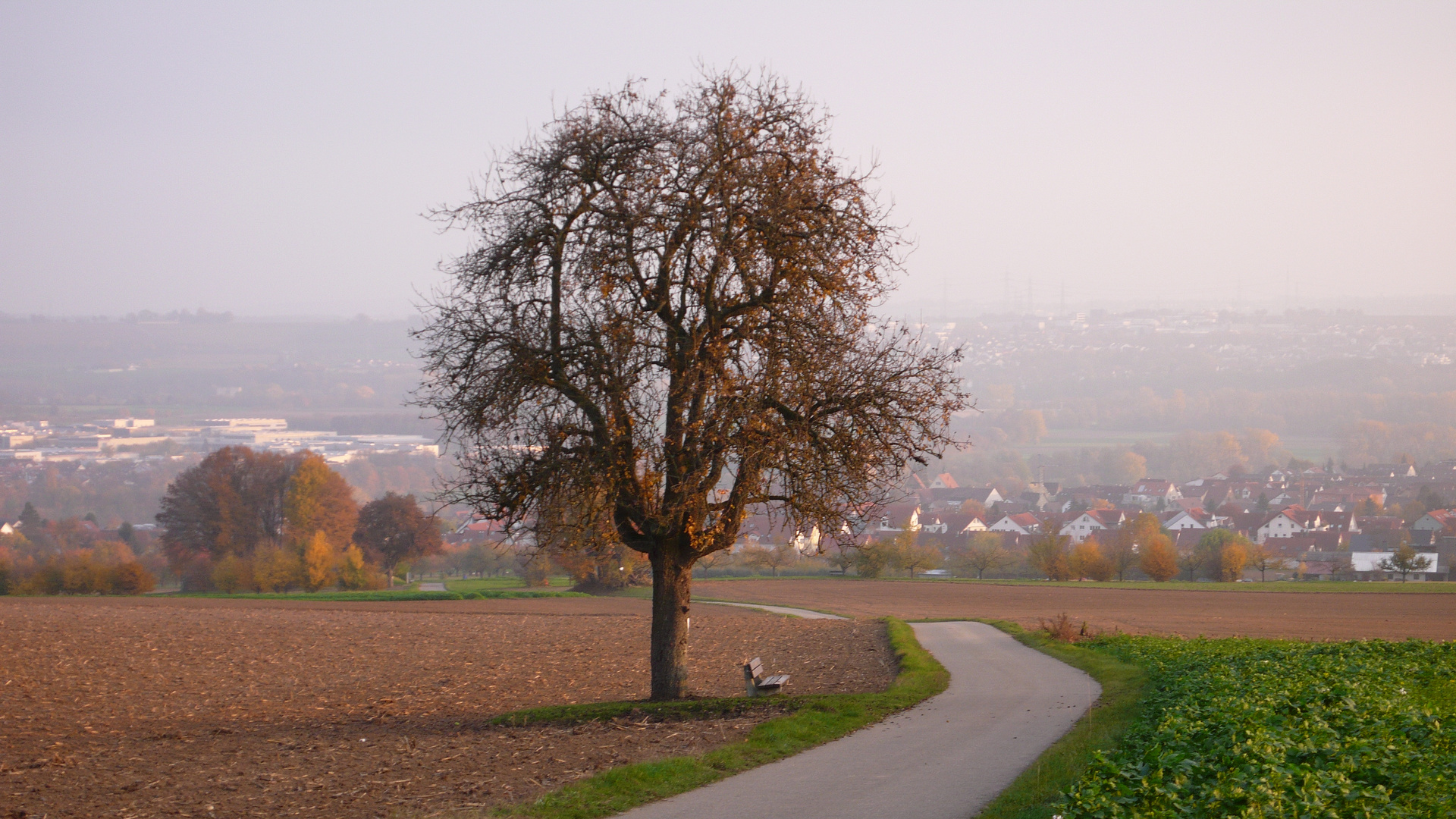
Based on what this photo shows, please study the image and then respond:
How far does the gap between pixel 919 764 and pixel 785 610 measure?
3801 cm

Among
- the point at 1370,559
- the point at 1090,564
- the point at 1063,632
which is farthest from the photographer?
the point at 1370,559

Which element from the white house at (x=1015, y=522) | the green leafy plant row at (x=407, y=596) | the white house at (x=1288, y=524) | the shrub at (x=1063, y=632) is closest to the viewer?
the shrub at (x=1063, y=632)

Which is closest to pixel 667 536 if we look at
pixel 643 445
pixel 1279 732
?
pixel 643 445

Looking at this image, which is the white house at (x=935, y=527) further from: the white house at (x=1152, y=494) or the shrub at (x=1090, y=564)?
the white house at (x=1152, y=494)

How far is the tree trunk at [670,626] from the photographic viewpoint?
56.0 ft

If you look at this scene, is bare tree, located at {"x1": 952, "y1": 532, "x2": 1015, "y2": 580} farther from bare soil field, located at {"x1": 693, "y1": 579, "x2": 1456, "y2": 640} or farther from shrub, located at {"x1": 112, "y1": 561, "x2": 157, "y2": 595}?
shrub, located at {"x1": 112, "y1": 561, "x2": 157, "y2": 595}

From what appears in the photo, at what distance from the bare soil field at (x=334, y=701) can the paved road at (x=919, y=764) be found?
168cm

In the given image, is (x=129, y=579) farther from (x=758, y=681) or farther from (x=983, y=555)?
(x=758, y=681)

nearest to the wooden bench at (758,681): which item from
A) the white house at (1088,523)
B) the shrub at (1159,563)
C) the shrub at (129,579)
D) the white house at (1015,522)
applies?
the shrub at (1159,563)

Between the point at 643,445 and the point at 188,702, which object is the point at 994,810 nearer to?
the point at 643,445

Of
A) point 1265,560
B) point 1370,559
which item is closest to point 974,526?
point 1370,559

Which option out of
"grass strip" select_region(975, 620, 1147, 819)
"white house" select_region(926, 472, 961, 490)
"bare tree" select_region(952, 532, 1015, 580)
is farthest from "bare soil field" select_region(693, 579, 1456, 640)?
"white house" select_region(926, 472, 961, 490)

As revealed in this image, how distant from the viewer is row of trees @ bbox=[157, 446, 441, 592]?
7319 cm

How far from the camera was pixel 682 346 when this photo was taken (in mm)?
15984
